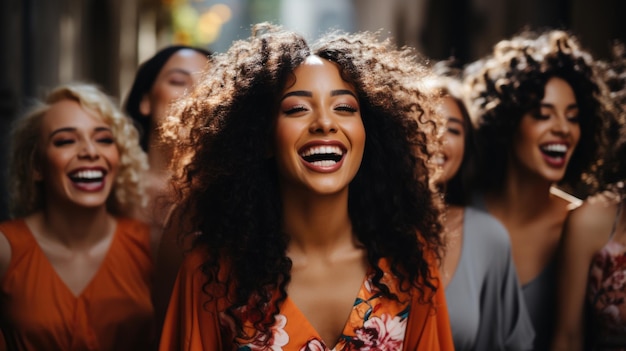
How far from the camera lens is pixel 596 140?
3965mm

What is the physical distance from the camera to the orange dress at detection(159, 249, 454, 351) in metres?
2.61

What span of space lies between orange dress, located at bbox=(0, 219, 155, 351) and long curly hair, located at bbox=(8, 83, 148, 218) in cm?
25

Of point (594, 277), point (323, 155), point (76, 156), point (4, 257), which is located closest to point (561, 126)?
point (594, 277)

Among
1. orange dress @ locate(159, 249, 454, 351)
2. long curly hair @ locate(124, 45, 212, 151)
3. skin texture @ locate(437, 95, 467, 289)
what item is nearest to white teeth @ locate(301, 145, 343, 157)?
orange dress @ locate(159, 249, 454, 351)

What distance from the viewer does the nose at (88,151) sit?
3.60 metres

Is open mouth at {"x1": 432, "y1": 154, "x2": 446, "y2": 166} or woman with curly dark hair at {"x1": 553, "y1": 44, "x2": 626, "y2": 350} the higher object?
open mouth at {"x1": 432, "y1": 154, "x2": 446, "y2": 166}

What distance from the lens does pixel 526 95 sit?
383cm

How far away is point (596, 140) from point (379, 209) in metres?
1.64

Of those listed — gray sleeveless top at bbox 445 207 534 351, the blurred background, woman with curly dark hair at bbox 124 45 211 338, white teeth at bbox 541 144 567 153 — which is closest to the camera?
gray sleeveless top at bbox 445 207 534 351

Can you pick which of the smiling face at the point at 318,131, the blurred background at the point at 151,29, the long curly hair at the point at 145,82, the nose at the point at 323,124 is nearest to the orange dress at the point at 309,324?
the smiling face at the point at 318,131

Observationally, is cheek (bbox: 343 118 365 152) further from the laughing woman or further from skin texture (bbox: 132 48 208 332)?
the laughing woman

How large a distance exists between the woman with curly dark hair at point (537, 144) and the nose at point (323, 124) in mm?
1548

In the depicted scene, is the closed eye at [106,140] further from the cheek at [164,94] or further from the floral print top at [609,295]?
the floral print top at [609,295]

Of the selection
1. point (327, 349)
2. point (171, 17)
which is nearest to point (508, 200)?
point (327, 349)
